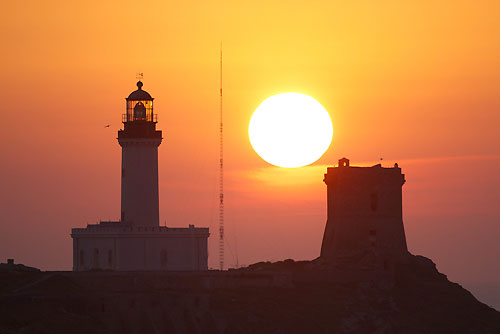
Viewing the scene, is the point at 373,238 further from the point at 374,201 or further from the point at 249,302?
the point at 249,302

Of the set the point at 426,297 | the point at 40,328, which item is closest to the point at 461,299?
the point at 426,297

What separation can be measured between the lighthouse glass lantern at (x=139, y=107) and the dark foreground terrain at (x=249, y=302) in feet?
42.8

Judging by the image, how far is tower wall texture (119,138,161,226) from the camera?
11125 centimetres

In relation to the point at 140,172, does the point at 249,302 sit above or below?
below

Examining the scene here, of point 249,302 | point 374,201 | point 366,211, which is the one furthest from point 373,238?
point 249,302

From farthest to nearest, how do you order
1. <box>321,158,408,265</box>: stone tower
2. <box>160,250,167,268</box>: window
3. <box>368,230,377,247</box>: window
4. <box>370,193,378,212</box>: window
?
<box>370,193,378,212</box>: window
<box>321,158,408,265</box>: stone tower
<box>368,230,377,247</box>: window
<box>160,250,167,268</box>: window

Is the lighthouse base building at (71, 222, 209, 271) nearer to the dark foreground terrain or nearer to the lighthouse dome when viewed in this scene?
the dark foreground terrain

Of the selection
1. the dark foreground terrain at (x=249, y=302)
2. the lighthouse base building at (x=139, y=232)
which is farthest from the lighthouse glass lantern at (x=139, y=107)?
the dark foreground terrain at (x=249, y=302)

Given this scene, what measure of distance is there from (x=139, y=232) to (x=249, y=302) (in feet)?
33.7

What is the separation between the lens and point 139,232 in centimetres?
10938

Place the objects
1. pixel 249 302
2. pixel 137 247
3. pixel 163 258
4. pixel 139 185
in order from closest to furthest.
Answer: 1. pixel 249 302
2. pixel 137 247
3. pixel 163 258
4. pixel 139 185

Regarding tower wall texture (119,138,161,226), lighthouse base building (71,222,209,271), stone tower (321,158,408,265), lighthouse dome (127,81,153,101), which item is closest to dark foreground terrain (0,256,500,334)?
stone tower (321,158,408,265)

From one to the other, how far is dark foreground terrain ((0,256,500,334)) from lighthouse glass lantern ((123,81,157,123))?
1304 centimetres

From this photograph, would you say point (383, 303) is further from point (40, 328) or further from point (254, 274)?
point (40, 328)
